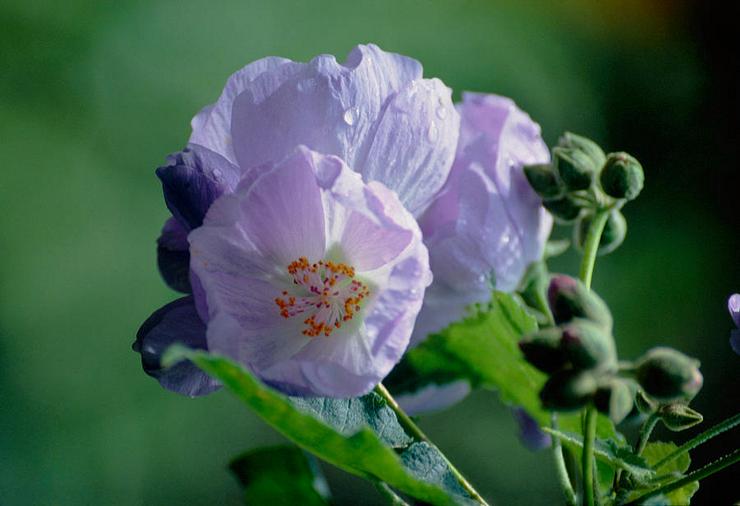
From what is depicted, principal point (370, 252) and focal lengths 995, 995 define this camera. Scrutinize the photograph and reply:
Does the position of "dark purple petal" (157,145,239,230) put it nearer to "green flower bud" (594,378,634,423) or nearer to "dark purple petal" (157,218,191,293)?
"dark purple petal" (157,218,191,293)

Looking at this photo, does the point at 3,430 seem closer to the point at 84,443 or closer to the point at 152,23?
the point at 84,443

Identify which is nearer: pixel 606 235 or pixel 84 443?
pixel 606 235

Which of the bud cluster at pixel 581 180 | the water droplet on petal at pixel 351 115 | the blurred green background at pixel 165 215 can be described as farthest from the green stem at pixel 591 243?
the blurred green background at pixel 165 215

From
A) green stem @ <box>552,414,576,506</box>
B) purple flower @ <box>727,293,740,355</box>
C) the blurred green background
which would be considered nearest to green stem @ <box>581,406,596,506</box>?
green stem @ <box>552,414,576,506</box>

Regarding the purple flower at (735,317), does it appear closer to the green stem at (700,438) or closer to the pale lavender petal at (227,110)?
the green stem at (700,438)

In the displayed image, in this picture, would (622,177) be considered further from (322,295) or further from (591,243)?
(322,295)

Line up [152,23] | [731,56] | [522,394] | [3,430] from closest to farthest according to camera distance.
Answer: [522,394]
[3,430]
[152,23]
[731,56]

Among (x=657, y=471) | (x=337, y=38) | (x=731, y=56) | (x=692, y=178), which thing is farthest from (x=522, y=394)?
(x=731, y=56)
